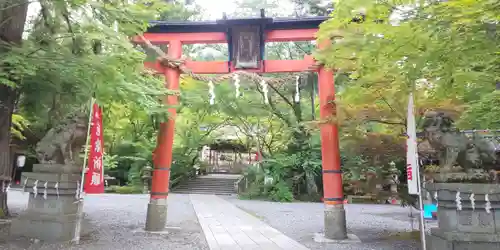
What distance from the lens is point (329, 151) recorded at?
25.3 feet

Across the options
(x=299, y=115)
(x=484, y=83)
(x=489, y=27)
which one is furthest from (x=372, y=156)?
(x=299, y=115)

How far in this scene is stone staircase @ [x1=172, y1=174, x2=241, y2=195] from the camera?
76.1ft

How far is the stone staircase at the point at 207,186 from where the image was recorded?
23.2m

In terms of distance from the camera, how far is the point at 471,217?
5.01 meters

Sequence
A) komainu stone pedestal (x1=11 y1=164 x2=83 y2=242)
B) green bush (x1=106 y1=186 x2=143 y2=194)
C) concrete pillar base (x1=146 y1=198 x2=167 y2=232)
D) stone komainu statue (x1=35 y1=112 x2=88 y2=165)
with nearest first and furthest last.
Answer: komainu stone pedestal (x1=11 y1=164 x2=83 y2=242) < stone komainu statue (x1=35 y1=112 x2=88 y2=165) < concrete pillar base (x1=146 y1=198 x2=167 y2=232) < green bush (x1=106 y1=186 x2=143 y2=194)

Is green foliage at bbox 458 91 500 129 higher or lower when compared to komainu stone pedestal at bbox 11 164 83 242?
higher

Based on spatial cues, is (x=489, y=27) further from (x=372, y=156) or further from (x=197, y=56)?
(x=197, y=56)

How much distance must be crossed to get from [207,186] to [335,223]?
17.8 meters

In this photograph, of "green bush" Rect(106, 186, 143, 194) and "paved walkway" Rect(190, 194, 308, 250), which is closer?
"paved walkway" Rect(190, 194, 308, 250)

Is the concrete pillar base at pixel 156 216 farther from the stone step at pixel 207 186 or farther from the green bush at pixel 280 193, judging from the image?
the stone step at pixel 207 186

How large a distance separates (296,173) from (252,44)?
12806 mm

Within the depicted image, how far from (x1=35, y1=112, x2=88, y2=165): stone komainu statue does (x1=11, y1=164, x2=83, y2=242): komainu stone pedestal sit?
0.19 m

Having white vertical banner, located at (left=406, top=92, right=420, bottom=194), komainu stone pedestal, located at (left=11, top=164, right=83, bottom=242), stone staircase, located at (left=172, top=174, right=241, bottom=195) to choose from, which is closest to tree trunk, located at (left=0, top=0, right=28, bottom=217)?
komainu stone pedestal, located at (left=11, top=164, right=83, bottom=242)

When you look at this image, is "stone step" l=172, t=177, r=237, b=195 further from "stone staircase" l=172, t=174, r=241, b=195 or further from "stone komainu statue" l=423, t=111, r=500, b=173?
"stone komainu statue" l=423, t=111, r=500, b=173
